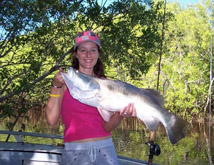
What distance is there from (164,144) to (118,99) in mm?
13528

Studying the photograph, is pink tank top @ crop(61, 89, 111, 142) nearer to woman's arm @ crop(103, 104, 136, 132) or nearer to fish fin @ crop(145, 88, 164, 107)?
woman's arm @ crop(103, 104, 136, 132)

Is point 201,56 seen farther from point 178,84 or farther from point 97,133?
point 97,133

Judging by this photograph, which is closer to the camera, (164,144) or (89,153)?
(89,153)

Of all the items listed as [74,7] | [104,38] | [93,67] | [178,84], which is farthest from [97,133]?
[178,84]

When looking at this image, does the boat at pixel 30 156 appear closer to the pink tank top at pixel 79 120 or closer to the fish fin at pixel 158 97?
the pink tank top at pixel 79 120

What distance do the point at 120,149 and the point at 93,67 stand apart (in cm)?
1132

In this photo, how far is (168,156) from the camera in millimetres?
13180

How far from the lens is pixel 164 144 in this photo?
50.2 ft

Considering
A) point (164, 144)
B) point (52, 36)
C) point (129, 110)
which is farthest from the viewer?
point (164, 144)

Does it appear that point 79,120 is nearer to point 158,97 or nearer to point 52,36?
point 158,97

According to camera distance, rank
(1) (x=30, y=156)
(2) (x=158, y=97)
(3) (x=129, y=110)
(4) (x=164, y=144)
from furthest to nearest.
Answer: (4) (x=164, y=144) < (1) (x=30, y=156) < (2) (x=158, y=97) < (3) (x=129, y=110)

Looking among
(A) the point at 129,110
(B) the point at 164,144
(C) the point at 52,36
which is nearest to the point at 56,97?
(A) the point at 129,110

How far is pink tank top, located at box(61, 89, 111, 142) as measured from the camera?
2.32 meters

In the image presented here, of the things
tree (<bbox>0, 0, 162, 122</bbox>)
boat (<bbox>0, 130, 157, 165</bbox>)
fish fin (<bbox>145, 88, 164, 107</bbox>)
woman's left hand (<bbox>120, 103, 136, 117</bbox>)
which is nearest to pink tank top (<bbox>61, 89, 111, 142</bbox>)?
woman's left hand (<bbox>120, 103, 136, 117</bbox>)
